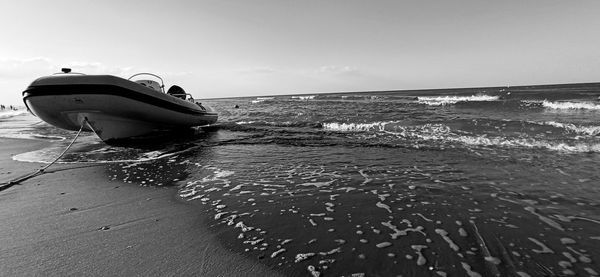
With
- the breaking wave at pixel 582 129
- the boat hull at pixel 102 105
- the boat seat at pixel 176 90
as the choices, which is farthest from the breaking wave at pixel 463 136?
the boat hull at pixel 102 105

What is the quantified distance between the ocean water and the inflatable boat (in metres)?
1.15

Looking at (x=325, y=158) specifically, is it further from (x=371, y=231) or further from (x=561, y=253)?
(x=561, y=253)

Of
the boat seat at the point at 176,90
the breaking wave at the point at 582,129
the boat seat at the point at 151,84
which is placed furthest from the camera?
the boat seat at the point at 176,90

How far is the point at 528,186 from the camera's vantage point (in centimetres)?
548

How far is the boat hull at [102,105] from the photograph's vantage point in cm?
943

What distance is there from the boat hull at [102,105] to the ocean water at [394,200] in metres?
1.15

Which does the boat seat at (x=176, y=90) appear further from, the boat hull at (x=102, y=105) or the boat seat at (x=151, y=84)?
the boat hull at (x=102, y=105)

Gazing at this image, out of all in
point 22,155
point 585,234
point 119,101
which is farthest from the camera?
point 119,101

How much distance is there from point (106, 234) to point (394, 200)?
4.29 meters

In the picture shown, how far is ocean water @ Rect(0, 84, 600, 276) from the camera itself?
3.10 meters

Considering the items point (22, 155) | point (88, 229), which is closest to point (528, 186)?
point (88, 229)

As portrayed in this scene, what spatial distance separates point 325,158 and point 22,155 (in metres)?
9.90

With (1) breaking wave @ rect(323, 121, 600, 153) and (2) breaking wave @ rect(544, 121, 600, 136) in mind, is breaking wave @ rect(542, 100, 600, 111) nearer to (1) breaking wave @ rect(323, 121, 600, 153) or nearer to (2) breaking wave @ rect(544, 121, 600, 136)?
(2) breaking wave @ rect(544, 121, 600, 136)

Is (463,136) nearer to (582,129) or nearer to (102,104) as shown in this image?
(582,129)
